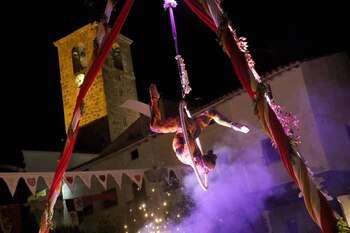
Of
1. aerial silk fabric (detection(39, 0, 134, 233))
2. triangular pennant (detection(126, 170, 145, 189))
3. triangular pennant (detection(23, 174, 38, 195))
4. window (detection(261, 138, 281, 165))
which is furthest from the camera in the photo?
window (detection(261, 138, 281, 165))

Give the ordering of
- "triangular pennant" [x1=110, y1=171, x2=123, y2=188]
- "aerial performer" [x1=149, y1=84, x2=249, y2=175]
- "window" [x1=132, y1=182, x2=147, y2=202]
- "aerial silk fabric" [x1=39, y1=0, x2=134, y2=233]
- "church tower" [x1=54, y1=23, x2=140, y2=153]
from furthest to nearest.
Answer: "church tower" [x1=54, y1=23, x2=140, y2=153], "window" [x1=132, y1=182, x2=147, y2=202], "triangular pennant" [x1=110, y1=171, x2=123, y2=188], "aerial performer" [x1=149, y1=84, x2=249, y2=175], "aerial silk fabric" [x1=39, y1=0, x2=134, y2=233]

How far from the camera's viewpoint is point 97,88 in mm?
29219

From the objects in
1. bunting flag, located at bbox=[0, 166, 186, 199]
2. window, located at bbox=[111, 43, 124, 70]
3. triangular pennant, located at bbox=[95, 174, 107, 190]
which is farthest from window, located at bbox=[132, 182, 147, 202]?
window, located at bbox=[111, 43, 124, 70]

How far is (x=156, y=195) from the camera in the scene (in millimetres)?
18000

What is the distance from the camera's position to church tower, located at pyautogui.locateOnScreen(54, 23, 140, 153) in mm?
28281

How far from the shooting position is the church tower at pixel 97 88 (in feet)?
92.8

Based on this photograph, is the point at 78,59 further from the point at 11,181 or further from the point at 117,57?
the point at 11,181

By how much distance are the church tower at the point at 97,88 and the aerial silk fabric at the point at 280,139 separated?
75.8 feet

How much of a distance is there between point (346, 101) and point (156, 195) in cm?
875

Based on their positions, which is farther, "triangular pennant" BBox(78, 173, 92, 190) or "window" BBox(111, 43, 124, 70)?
"window" BBox(111, 43, 124, 70)

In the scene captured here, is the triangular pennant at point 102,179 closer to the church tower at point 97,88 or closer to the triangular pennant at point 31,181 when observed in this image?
the triangular pennant at point 31,181

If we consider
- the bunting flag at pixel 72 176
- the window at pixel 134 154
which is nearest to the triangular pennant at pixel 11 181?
the bunting flag at pixel 72 176

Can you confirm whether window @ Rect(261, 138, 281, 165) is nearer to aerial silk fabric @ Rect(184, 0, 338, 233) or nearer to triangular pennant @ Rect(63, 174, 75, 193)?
triangular pennant @ Rect(63, 174, 75, 193)

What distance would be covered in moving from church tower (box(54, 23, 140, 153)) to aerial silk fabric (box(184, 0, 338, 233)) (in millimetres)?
23101
